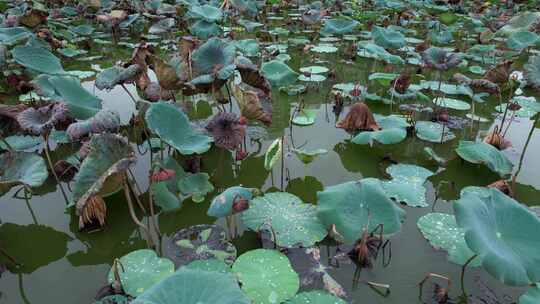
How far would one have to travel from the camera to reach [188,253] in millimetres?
1977

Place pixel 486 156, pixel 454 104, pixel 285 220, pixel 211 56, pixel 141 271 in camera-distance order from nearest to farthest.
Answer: pixel 141 271, pixel 285 220, pixel 486 156, pixel 211 56, pixel 454 104

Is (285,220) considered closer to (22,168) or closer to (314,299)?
(314,299)

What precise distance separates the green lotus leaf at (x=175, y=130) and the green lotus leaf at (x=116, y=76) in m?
0.50

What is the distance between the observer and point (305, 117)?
3.61 meters

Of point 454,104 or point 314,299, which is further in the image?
point 454,104

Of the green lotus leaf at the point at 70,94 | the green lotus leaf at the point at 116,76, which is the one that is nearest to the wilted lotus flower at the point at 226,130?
the green lotus leaf at the point at 116,76

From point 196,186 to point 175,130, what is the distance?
1.32 ft

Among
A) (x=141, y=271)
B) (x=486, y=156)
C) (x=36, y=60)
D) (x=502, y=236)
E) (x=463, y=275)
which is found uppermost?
(x=36, y=60)

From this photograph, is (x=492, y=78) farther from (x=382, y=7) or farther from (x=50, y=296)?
(x=382, y=7)

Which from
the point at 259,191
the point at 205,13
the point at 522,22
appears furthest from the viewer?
the point at 522,22

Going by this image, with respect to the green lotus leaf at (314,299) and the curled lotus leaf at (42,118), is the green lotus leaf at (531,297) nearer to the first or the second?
the green lotus leaf at (314,299)

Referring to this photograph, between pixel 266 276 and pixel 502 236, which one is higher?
pixel 502 236

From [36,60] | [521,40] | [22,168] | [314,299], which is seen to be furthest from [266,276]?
[521,40]

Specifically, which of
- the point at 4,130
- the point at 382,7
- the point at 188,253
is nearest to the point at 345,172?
the point at 188,253
